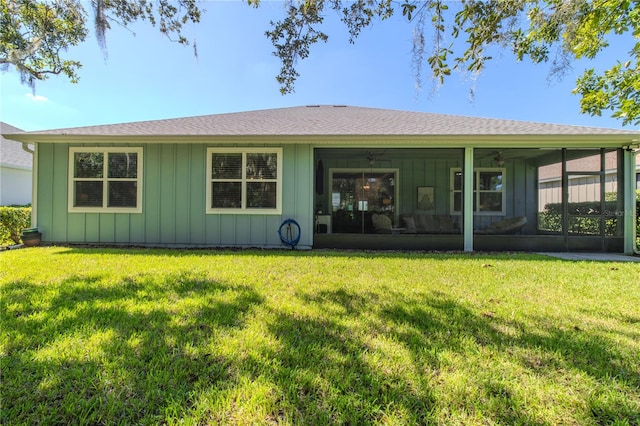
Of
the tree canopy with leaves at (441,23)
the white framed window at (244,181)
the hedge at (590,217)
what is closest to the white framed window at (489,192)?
the hedge at (590,217)

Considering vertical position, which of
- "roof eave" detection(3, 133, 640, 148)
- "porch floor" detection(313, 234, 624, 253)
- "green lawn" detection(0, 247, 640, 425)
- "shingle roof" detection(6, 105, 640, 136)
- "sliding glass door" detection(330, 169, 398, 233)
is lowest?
"green lawn" detection(0, 247, 640, 425)

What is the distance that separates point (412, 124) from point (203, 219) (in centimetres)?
626

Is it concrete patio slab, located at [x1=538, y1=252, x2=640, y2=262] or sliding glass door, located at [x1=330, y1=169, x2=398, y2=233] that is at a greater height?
sliding glass door, located at [x1=330, y1=169, x2=398, y2=233]

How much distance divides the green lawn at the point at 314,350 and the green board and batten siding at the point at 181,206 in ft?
10.2

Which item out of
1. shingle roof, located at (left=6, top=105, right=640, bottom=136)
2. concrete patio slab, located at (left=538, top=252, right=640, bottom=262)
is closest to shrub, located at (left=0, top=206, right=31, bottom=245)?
shingle roof, located at (left=6, top=105, right=640, bottom=136)

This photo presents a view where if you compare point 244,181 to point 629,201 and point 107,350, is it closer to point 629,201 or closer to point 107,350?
point 107,350

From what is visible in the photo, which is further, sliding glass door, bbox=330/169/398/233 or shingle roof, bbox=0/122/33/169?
shingle roof, bbox=0/122/33/169

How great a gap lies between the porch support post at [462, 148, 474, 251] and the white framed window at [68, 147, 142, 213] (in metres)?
8.20

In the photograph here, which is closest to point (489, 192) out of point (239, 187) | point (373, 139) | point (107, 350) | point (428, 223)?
point (428, 223)

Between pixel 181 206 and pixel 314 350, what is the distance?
6270 millimetres

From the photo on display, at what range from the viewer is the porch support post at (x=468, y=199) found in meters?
7.21

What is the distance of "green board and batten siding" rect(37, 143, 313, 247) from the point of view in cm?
722

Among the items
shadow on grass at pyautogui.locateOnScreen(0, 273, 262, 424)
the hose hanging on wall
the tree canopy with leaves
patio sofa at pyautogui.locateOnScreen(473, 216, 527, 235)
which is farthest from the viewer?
patio sofa at pyautogui.locateOnScreen(473, 216, 527, 235)

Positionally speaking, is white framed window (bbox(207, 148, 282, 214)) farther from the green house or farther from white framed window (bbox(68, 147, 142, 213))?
white framed window (bbox(68, 147, 142, 213))
